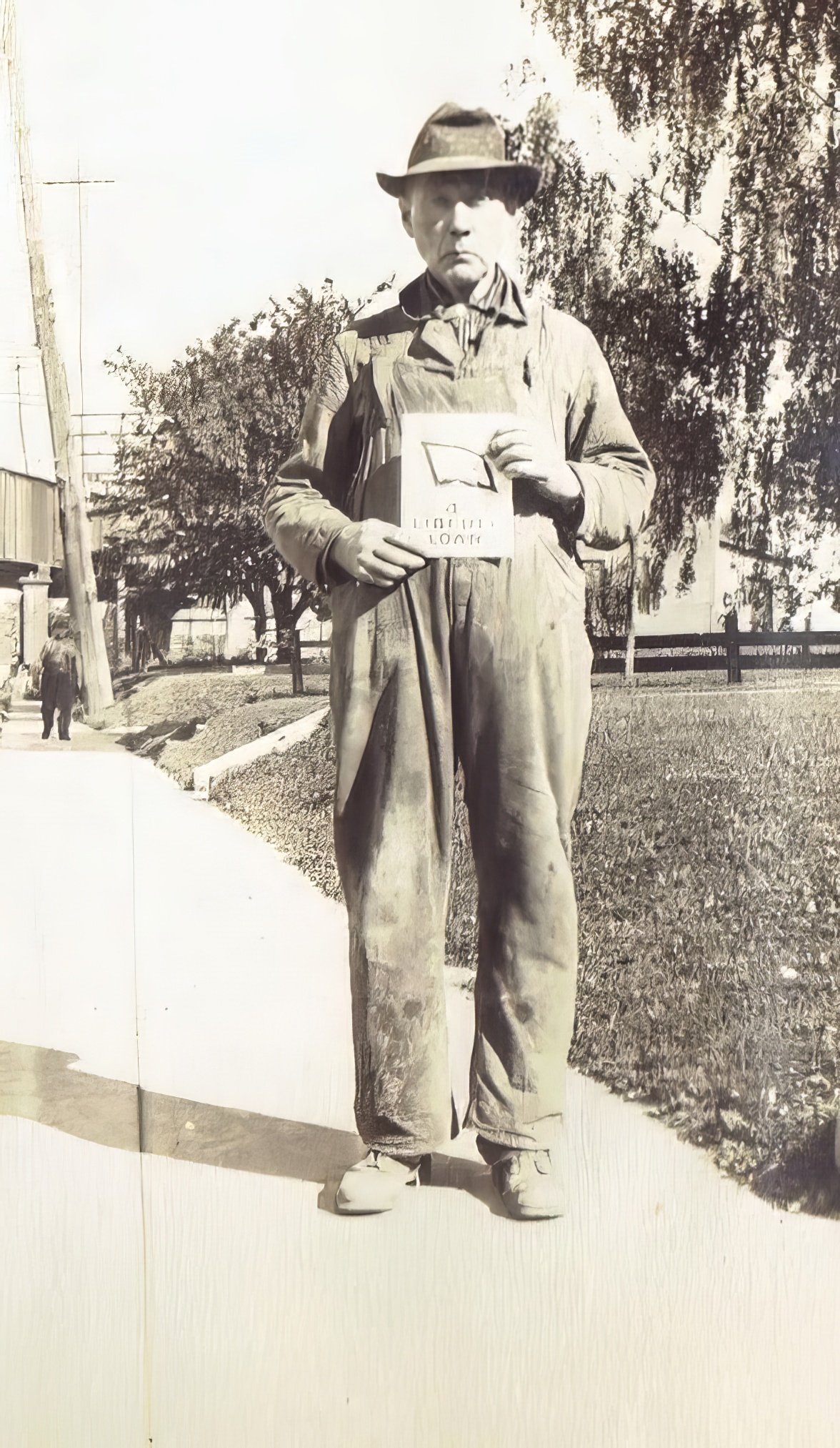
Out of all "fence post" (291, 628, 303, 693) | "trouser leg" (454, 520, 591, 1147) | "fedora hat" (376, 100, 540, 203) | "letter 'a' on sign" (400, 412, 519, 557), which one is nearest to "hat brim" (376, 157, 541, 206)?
Answer: "fedora hat" (376, 100, 540, 203)

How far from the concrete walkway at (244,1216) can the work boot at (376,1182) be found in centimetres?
3

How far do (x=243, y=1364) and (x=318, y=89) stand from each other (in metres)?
2.33

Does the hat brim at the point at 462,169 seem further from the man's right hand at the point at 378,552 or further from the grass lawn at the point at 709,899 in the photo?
→ the grass lawn at the point at 709,899

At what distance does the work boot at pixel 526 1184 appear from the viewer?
2.31m

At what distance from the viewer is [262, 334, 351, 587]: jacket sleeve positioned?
221cm

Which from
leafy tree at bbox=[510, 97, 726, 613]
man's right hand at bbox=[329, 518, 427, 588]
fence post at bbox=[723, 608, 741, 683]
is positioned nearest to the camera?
man's right hand at bbox=[329, 518, 427, 588]

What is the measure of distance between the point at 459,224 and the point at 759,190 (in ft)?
1.97

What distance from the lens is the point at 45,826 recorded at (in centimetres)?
233

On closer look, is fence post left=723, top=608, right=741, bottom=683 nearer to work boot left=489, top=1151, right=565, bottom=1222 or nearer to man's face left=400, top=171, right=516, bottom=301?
man's face left=400, top=171, right=516, bottom=301

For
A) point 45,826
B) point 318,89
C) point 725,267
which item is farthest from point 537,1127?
point 318,89

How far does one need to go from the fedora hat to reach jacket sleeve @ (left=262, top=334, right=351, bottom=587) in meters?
0.35

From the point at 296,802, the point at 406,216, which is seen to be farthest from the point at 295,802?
the point at 406,216

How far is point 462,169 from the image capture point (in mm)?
2217

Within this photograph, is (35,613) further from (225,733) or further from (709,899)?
(709,899)
